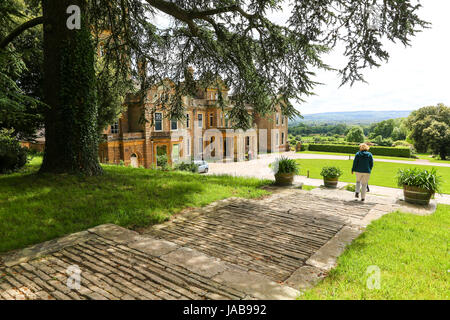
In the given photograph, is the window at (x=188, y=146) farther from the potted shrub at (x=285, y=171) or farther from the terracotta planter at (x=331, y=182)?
the potted shrub at (x=285, y=171)

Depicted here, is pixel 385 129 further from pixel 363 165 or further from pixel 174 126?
pixel 363 165

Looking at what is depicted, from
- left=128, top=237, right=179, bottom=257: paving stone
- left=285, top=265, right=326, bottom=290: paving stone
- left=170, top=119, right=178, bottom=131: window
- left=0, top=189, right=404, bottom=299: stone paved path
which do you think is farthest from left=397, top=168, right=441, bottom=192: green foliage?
left=170, top=119, right=178, bottom=131: window

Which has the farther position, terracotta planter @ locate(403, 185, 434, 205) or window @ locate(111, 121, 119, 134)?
window @ locate(111, 121, 119, 134)

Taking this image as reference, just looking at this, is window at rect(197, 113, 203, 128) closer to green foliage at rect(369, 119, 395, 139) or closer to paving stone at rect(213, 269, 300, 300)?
paving stone at rect(213, 269, 300, 300)

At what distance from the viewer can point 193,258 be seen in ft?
13.8

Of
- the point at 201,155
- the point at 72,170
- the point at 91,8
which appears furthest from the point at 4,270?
the point at 201,155

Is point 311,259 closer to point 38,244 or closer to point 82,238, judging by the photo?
point 82,238

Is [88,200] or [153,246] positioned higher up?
[88,200]

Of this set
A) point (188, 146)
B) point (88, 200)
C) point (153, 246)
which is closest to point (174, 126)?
point (188, 146)

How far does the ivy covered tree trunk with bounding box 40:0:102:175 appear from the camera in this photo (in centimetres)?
896

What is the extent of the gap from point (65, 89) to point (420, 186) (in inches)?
431

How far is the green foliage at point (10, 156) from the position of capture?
10016mm

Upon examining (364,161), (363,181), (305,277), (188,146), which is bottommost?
(305,277)
